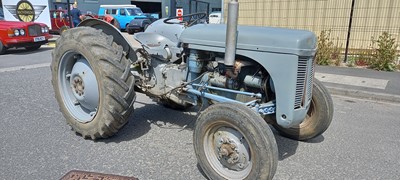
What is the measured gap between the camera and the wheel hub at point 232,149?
289 centimetres

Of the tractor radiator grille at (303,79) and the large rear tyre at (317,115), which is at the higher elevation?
the tractor radiator grille at (303,79)

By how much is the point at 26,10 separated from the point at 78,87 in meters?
12.6

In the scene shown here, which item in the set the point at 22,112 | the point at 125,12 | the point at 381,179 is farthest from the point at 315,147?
the point at 125,12

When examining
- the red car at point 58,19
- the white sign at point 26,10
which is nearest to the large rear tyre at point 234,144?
the white sign at point 26,10

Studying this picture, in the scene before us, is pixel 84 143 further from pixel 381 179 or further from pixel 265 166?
pixel 381 179

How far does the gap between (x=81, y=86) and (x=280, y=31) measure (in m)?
2.55

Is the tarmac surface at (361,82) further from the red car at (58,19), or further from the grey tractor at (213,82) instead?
the red car at (58,19)

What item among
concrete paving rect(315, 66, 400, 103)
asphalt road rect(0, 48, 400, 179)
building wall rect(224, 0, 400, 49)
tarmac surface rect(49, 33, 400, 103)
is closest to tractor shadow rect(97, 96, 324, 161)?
asphalt road rect(0, 48, 400, 179)

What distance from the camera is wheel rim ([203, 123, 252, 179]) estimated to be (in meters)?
2.89

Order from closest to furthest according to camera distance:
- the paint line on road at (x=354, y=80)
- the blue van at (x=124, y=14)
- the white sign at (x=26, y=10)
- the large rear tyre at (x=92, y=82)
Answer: the large rear tyre at (x=92, y=82)
the paint line on road at (x=354, y=80)
the white sign at (x=26, y=10)
the blue van at (x=124, y=14)

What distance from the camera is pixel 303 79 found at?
306 cm

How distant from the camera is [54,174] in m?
3.18

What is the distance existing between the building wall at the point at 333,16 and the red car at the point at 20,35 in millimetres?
7236

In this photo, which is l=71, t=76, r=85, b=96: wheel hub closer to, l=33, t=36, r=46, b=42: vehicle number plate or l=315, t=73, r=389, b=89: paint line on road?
l=315, t=73, r=389, b=89: paint line on road
